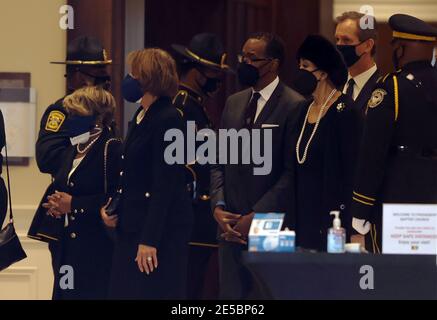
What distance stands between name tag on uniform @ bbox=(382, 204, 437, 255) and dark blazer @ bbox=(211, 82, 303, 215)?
3.92 ft

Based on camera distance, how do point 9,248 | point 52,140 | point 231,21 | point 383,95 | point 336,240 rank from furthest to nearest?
point 231,21 → point 52,140 → point 9,248 → point 383,95 → point 336,240

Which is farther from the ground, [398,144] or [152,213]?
[398,144]

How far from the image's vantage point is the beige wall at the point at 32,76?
6.43 meters

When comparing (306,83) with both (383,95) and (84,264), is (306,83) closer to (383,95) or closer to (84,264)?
(383,95)

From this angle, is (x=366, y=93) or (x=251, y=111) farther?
(x=251, y=111)

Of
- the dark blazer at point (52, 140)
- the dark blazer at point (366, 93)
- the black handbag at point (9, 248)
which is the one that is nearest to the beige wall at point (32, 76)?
the dark blazer at point (52, 140)

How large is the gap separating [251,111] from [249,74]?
0.16 metres

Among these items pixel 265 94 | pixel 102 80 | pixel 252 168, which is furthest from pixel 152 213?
pixel 102 80

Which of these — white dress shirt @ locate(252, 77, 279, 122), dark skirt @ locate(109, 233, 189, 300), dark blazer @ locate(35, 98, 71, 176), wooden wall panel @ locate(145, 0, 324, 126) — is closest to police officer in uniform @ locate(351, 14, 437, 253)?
white dress shirt @ locate(252, 77, 279, 122)

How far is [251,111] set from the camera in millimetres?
5703

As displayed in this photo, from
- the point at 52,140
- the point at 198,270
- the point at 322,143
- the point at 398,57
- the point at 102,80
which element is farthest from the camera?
the point at 198,270

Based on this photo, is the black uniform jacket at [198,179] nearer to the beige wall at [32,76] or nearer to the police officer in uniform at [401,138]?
the beige wall at [32,76]

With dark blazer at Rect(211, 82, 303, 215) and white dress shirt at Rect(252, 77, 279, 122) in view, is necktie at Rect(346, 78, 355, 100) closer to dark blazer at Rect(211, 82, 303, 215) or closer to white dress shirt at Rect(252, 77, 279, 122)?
dark blazer at Rect(211, 82, 303, 215)

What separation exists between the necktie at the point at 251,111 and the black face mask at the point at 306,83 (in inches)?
14.2
